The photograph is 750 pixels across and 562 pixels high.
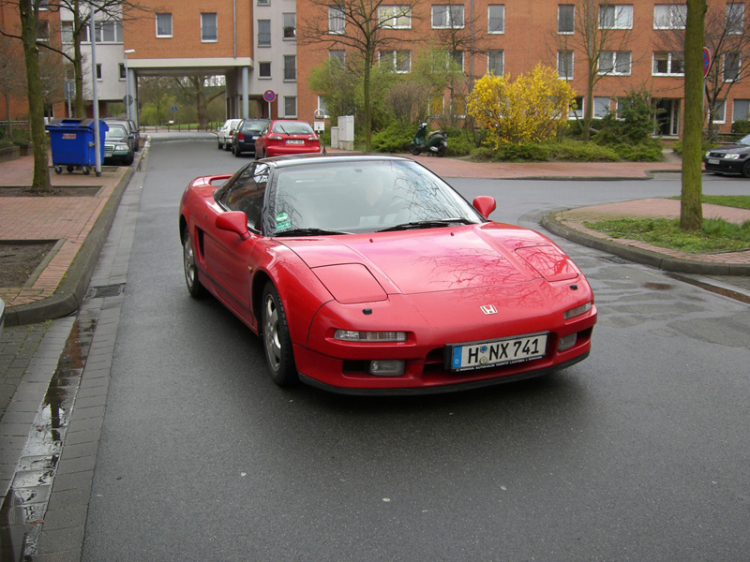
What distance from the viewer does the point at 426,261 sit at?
4.61 meters

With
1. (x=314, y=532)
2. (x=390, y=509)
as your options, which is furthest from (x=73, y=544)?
(x=390, y=509)

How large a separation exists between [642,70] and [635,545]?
2090 inches

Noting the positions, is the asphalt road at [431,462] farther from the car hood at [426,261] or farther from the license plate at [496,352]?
the car hood at [426,261]

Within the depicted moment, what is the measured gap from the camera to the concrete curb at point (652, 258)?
8148 mm

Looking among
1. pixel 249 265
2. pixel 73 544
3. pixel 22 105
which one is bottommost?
pixel 73 544

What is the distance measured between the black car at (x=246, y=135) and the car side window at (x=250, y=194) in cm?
2485

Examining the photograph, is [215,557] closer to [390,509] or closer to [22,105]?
[390,509]

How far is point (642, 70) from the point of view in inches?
2015

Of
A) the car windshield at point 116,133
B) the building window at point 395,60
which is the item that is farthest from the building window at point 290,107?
the car windshield at point 116,133

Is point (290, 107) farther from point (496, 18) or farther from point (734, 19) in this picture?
point (734, 19)

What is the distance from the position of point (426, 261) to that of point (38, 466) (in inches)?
91.1

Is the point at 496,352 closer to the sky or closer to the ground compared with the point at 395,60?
closer to the ground

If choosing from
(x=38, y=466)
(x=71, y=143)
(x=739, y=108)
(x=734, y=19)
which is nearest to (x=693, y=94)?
(x=38, y=466)

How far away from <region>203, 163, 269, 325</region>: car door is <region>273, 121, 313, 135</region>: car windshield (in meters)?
19.7
